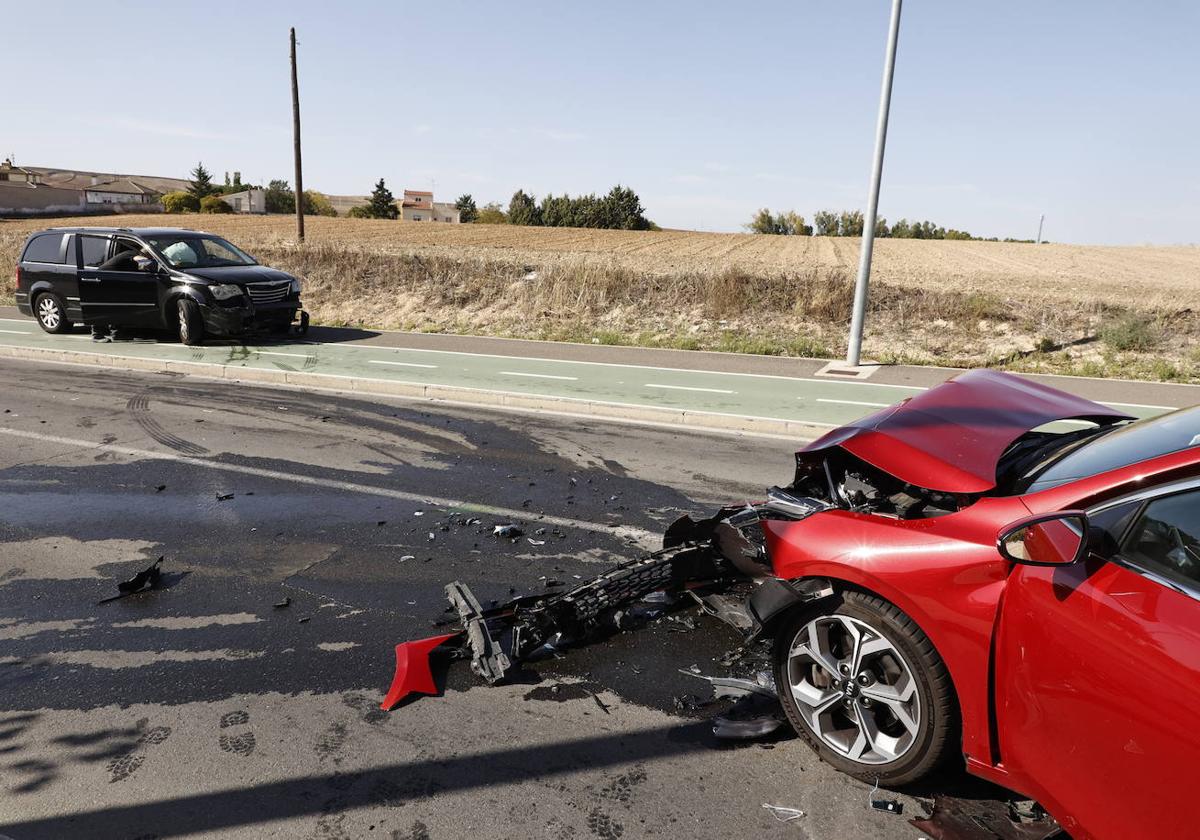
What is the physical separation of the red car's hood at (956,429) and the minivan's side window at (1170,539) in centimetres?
68

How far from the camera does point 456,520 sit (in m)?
6.05

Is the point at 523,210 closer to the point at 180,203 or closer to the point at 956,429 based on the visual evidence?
the point at 180,203

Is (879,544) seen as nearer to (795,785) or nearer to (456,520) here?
(795,785)

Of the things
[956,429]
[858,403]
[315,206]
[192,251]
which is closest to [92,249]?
[192,251]

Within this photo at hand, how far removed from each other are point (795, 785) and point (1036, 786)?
2.97 feet

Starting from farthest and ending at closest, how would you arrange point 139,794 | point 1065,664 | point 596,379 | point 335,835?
point 596,379, point 139,794, point 335,835, point 1065,664

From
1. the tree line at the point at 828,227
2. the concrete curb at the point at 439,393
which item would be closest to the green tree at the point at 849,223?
the tree line at the point at 828,227

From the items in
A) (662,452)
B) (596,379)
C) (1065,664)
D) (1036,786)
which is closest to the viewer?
(1065,664)

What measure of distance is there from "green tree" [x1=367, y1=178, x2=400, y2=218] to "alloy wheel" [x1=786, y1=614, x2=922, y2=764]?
108m

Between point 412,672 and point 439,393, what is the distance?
7.44m

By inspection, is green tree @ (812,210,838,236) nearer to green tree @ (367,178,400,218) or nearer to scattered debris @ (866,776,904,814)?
green tree @ (367,178,400,218)

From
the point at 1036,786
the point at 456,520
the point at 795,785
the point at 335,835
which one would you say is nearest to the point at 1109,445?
the point at 1036,786

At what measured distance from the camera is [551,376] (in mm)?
12359

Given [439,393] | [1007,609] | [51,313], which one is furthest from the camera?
[51,313]
